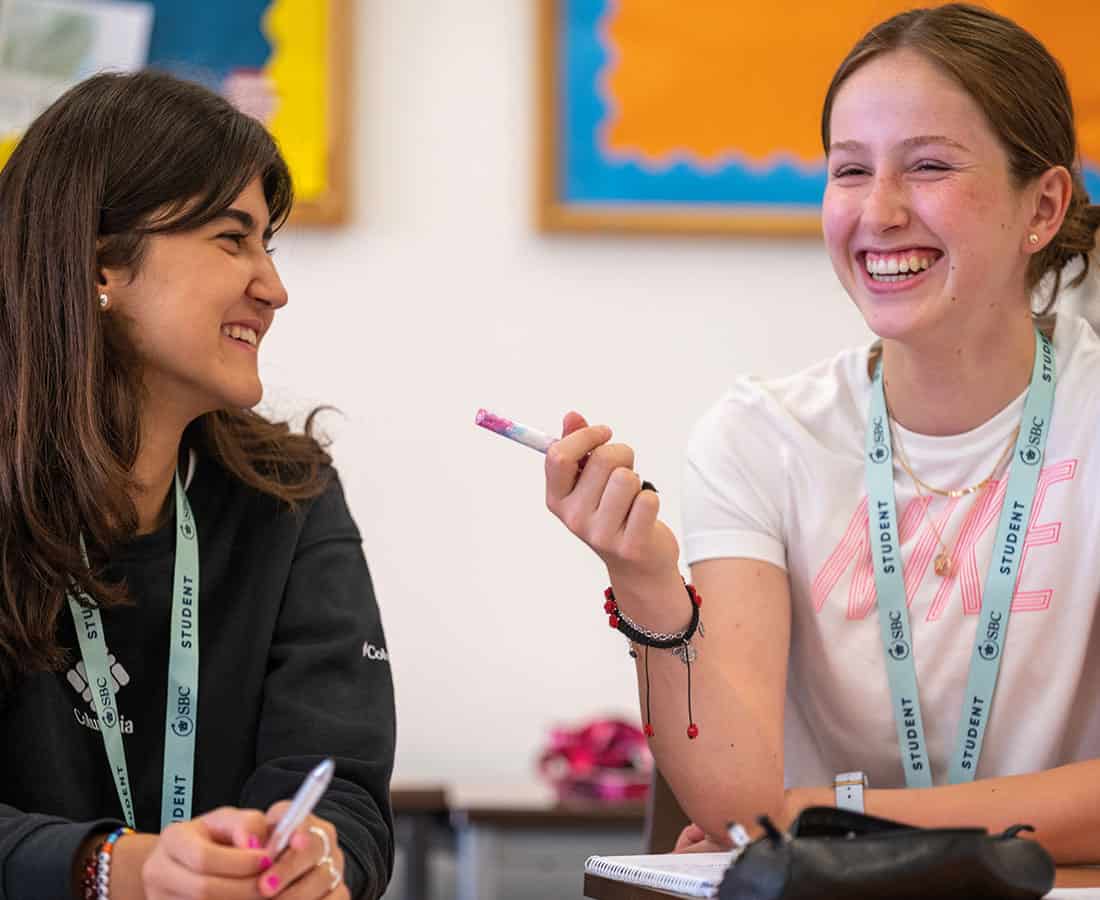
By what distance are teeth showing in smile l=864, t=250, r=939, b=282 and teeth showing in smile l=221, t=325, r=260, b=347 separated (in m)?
0.66

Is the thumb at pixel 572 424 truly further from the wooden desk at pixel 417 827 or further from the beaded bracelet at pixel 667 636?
the wooden desk at pixel 417 827

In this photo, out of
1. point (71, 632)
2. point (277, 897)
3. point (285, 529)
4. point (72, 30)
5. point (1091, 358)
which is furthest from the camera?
point (72, 30)

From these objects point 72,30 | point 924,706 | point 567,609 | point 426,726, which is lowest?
point 426,726

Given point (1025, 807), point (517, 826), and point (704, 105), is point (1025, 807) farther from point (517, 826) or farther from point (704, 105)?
point (704, 105)

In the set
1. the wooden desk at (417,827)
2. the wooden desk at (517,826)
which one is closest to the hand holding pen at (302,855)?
the wooden desk at (517,826)

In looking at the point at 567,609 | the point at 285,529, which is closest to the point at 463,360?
the point at 567,609

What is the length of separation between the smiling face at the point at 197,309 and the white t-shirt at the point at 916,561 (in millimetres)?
513

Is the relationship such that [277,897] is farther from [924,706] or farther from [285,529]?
[924,706]

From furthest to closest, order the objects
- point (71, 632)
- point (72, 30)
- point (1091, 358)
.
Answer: point (72, 30), point (1091, 358), point (71, 632)

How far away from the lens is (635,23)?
9.79ft

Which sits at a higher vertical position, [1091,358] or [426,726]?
[1091,358]

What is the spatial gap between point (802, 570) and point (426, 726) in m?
1.54

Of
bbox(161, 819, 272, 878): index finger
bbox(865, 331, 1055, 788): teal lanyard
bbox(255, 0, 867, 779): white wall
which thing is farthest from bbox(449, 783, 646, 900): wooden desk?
bbox(161, 819, 272, 878): index finger

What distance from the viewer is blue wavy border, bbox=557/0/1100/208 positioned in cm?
297
